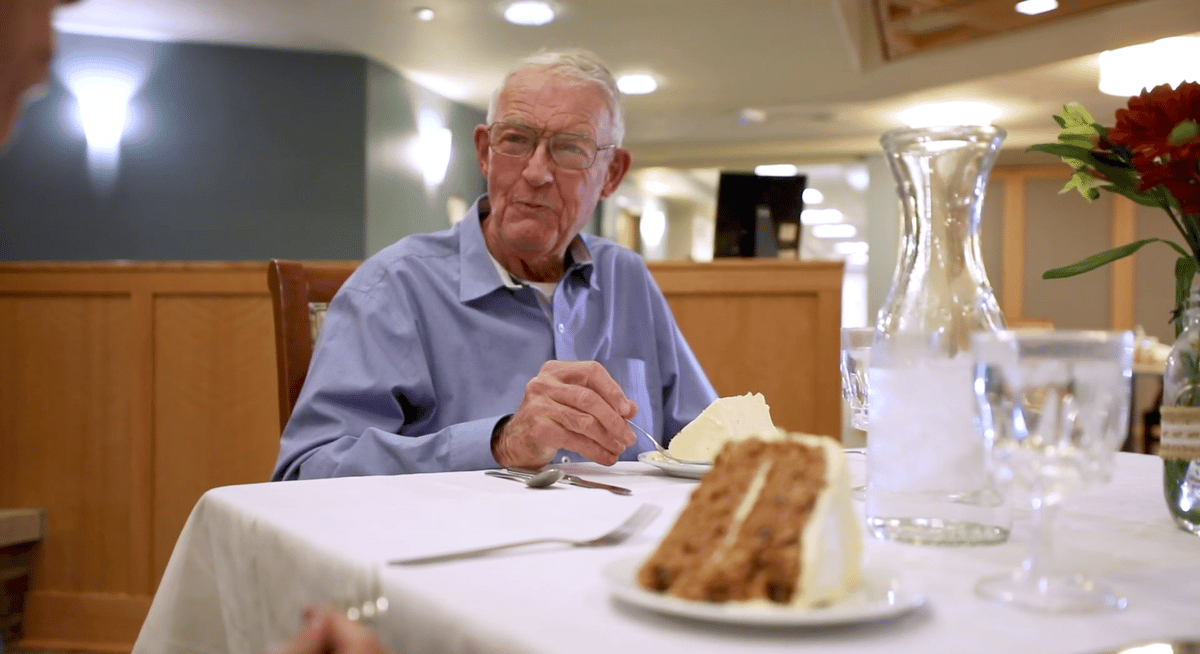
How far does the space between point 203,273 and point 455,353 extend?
1843 mm

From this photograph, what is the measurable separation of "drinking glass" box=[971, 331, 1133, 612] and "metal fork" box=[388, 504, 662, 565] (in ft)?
0.82

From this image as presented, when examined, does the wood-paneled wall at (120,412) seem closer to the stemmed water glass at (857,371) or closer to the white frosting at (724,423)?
the white frosting at (724,423)

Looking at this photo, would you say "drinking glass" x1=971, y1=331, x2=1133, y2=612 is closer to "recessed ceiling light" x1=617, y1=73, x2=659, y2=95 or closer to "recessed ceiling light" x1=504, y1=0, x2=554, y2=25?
"recessed ceiling light" x1=504, y1=0, x2=554, y2=25

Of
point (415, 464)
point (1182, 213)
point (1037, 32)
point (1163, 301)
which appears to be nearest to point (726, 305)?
point (415, 464)

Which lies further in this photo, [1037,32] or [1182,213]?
[1037,32]

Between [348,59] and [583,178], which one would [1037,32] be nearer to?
[348,59]

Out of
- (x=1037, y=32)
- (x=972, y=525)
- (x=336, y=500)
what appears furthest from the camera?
(x=1037, y=32)

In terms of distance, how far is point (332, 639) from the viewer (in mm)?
503

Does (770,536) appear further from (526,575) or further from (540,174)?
(540,174)

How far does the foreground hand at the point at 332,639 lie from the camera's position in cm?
49

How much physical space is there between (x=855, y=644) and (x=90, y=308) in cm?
317

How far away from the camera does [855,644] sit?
491mm

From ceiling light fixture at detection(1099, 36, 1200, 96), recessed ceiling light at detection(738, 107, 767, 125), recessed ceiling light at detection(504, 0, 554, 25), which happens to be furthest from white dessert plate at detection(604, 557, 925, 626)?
recessed ceiling light at detection(738, 107, 767, 125)

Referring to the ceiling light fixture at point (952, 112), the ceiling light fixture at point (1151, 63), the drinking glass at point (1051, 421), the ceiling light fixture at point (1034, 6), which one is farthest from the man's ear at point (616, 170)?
the ceiling light fixture at point (952, 112)
